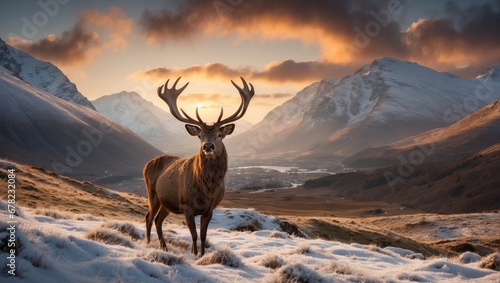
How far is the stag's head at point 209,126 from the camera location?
12.5 metres

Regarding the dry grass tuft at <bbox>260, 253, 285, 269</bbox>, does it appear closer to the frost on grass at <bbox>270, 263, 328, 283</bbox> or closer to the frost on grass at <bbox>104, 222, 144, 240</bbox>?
the frost on grass at <bbox>270, 263, 328, 283</bbox>

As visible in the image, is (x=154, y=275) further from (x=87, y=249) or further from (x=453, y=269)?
(x=453, y=269)

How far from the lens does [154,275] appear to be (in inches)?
278

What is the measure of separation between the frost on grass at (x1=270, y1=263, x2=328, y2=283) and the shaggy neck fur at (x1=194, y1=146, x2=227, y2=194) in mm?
4685

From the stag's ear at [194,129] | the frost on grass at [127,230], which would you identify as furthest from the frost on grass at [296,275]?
the frost on grass at [127,230]

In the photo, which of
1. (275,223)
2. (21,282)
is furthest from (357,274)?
(275,223)

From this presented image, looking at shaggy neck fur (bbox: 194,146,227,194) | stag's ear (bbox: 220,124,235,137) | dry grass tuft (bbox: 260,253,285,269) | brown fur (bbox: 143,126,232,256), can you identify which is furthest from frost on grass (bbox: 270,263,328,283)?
stag's ear (bbox: 220,124,235,137)

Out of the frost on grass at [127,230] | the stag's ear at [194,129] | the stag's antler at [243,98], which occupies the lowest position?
the frost on grass at [127,230]

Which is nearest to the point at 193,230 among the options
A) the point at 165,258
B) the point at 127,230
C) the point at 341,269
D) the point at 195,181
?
the point at 195,181

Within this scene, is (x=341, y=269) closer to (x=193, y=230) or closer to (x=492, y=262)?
(x=193, y=230)

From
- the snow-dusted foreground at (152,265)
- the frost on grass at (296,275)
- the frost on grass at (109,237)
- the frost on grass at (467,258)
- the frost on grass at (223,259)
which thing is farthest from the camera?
the frost on grass at (467,258)

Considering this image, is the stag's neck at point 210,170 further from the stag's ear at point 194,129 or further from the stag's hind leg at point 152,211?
the stag's hind leg at point 152,211

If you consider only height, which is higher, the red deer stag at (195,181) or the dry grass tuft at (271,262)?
the red deer stag at (195,181)

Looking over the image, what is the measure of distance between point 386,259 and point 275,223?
85.9 ft
